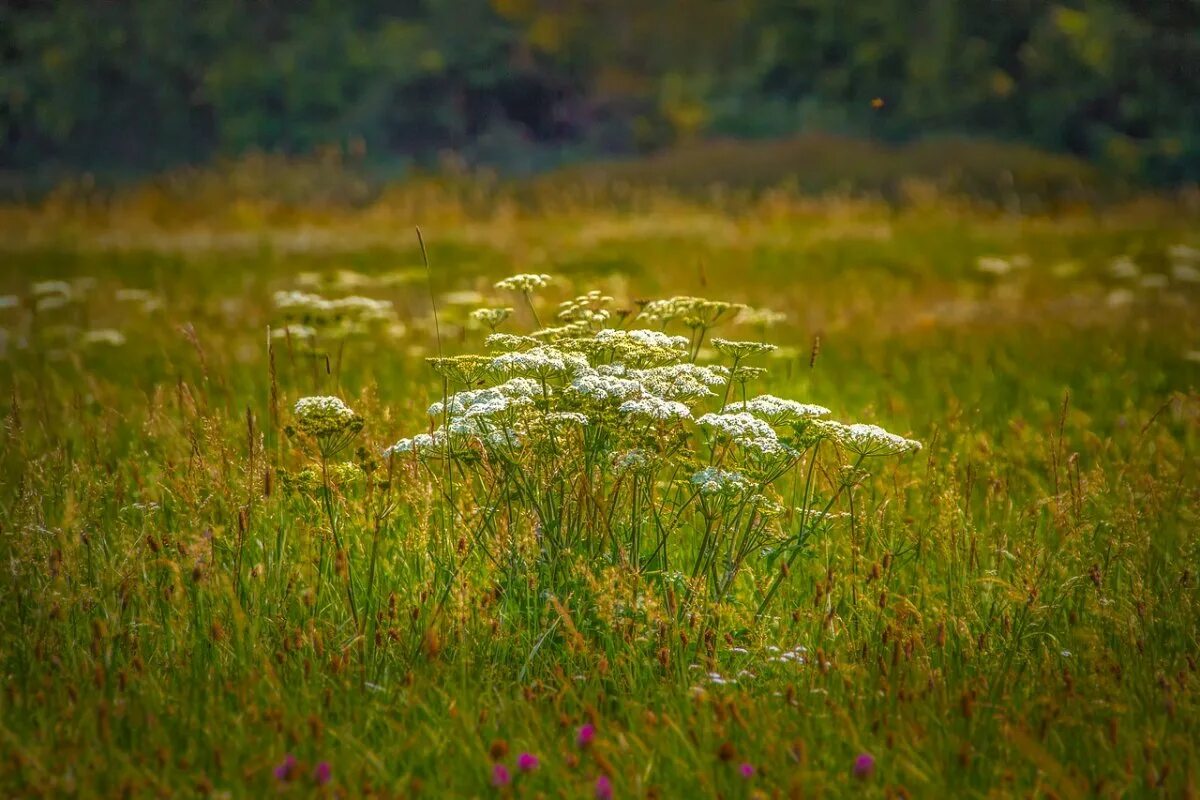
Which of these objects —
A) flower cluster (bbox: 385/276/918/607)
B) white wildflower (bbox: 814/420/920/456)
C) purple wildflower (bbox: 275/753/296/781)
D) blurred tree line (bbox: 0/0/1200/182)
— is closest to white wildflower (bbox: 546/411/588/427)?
flower cluster (bbox: 385/276/918/607)

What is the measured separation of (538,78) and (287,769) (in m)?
28.0

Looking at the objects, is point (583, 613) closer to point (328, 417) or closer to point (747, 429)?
point (747, 429)

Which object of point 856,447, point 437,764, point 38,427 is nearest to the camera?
point 437,764

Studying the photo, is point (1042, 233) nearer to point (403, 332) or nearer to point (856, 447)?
point (403, 332)

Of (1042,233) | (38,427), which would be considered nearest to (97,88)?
(1042,233)

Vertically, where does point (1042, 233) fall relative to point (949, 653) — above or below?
below

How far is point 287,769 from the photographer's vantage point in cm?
220

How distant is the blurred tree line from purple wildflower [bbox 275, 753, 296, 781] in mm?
22270

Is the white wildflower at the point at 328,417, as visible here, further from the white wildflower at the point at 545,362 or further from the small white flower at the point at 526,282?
the small white flower at the point at 526,282

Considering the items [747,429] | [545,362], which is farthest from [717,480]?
[545,362]

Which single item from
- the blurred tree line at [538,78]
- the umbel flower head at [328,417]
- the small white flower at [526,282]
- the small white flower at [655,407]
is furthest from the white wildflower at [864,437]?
the blurred tree line at [538,78]

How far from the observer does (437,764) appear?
2.37 meters

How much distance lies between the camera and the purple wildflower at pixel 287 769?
2166mm

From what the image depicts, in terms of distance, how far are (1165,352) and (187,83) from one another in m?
25.4
